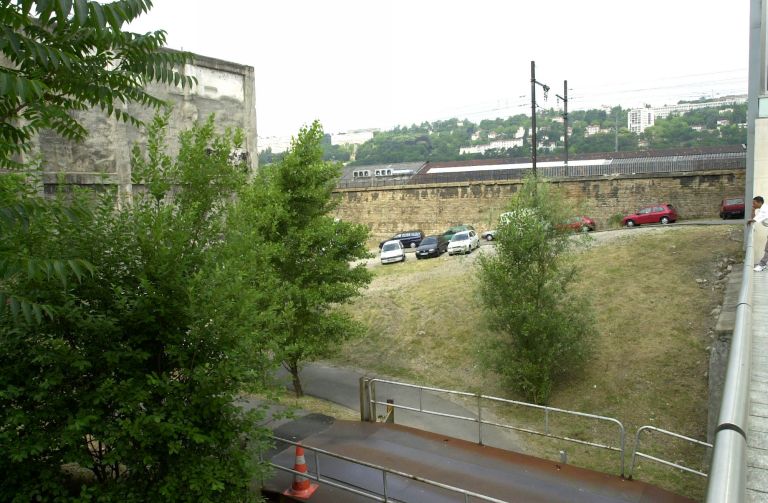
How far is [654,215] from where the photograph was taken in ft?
114

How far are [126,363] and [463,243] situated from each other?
90.5 ft

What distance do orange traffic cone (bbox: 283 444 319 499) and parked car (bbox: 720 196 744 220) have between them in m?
31.2

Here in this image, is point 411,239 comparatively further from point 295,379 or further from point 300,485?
point 300,485

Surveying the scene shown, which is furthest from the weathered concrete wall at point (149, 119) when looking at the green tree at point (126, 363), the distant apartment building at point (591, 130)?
the distant apartment building at point (591, 130)

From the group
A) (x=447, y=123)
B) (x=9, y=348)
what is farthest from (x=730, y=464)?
(x=447, y=123)

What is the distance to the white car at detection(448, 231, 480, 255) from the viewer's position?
31.9 m

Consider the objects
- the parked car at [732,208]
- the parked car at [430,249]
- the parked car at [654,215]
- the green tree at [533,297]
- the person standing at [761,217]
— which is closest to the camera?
the person standing at [761,217]

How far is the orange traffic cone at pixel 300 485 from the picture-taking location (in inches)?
368

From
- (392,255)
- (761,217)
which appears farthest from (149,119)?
(392,255)

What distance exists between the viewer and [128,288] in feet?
19.6

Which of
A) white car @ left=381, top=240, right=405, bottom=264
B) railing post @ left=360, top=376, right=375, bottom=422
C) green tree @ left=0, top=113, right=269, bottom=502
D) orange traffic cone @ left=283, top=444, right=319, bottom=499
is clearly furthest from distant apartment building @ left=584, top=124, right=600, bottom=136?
green tree @ left=0, top=113, right=269, bottom=502

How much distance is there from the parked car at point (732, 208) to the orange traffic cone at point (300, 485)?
3121 centimetres

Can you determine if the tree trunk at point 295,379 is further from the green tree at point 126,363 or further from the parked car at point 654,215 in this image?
the parked car at point 654,215

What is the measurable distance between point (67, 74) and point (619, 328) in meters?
17.4
